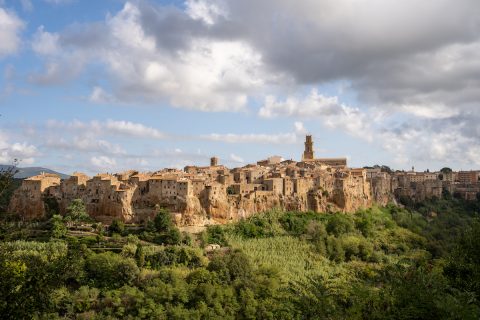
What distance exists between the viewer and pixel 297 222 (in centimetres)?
4812

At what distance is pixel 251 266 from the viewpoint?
35.9m

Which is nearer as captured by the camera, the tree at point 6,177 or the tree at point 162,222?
the tree at point 6,177

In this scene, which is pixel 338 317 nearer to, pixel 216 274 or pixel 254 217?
pixel 216 274

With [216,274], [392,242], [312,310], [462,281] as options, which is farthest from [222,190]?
[312,310]

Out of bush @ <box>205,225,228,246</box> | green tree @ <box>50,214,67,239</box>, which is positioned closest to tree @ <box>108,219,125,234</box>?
green tree @ <box>50,214,67,239</box>

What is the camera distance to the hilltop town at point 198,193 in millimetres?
42281

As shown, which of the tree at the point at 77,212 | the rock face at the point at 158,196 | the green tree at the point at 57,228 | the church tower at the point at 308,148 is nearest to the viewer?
the green tree at the point at 57,228

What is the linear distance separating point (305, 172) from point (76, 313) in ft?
110

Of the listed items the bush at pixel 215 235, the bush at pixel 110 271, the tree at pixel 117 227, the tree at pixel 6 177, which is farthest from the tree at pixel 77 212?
the tree at pixel 6 177

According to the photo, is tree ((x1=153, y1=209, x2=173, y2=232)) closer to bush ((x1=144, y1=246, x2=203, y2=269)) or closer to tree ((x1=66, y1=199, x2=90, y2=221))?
bush ((x1=144, y1=246, x2=203, y2=269))

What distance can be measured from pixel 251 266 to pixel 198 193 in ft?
34.4

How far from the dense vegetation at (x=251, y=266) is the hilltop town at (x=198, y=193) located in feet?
5.43

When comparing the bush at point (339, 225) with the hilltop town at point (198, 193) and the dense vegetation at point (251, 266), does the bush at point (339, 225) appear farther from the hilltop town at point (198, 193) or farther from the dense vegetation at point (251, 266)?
the hilltop town at point (198, 193)

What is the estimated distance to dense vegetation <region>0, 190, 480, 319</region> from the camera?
19531 millimetres
